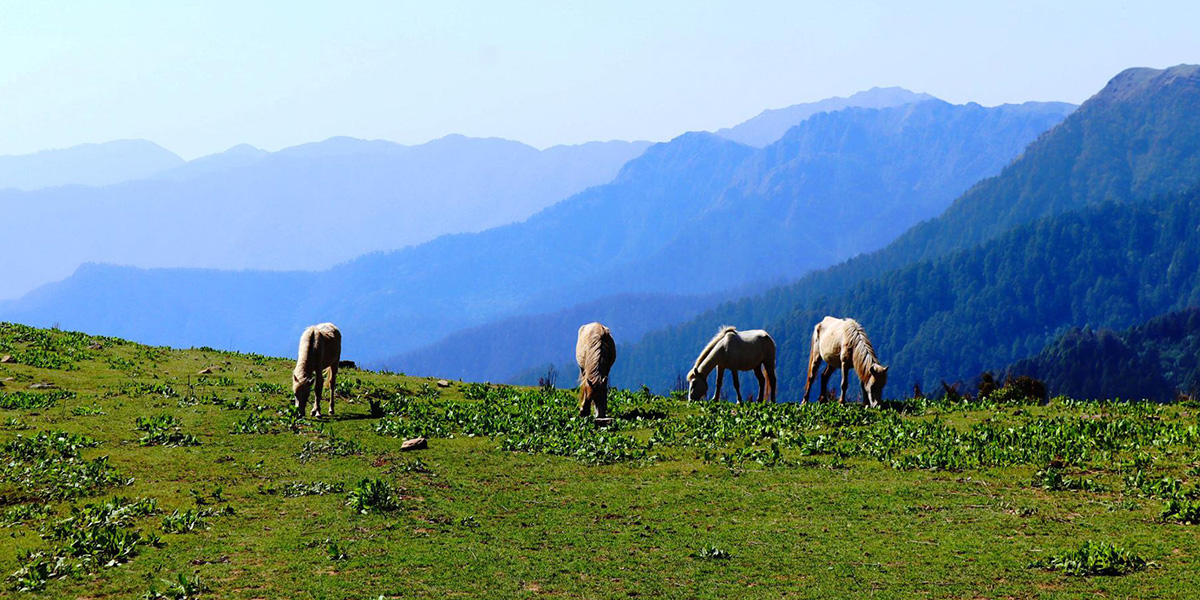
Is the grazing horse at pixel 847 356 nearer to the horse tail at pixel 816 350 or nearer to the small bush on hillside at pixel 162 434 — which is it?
the horse tail at pixel 816 350

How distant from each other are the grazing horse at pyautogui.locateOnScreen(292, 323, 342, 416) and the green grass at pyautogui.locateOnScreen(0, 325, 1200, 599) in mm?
1028

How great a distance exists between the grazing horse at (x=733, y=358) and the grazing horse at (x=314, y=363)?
13.6m

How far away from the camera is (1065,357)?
195625mm

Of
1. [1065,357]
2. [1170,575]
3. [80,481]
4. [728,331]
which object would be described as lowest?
[1170,575]

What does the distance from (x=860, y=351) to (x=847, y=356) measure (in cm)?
110

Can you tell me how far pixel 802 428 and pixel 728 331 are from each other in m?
11.1

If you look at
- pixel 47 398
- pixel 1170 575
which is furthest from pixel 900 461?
pixel 47 398

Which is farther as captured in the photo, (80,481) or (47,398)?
(47,398)

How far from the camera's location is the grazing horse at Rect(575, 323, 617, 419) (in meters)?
30.0

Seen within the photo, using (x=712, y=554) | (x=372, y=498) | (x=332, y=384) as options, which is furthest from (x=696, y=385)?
(x=712, y=554)

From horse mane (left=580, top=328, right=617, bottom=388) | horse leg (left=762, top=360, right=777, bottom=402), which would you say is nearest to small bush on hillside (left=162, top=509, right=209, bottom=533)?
horse mane (left=580, top=328, right=617, bottom=388)

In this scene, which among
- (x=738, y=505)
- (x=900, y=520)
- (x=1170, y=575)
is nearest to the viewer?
(x=1170, y=575)

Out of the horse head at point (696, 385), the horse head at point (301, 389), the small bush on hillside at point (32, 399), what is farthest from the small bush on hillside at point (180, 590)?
the horse head at point (696, 385)

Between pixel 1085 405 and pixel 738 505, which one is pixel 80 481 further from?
pixel 1085 405
